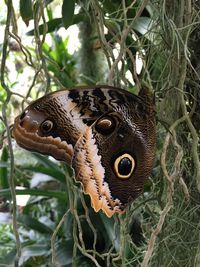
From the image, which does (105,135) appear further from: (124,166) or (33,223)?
(33,223)

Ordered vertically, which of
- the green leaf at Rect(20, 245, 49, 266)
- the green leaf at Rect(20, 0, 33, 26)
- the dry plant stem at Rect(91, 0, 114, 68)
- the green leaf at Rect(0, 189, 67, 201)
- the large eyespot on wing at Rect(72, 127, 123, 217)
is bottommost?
the green leaf at Rect(20, 245, 49, 266)

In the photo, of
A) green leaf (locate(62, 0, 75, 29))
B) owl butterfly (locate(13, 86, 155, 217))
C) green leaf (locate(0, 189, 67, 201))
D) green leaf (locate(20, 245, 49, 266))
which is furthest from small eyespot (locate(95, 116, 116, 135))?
green leaf (locate(20, 245, 49, 266))

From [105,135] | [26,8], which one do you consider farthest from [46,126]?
[26,8]

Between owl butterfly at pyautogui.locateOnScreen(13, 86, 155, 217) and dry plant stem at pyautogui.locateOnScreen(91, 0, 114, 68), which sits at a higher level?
dry plant stem at pyautogui.locateOnScreen(91, 0, 114, 68)

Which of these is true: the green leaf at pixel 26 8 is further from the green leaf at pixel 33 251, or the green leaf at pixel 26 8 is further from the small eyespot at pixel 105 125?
the green leaf at pixel 33 251

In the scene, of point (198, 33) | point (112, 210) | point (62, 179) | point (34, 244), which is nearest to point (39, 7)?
point (198, 33)

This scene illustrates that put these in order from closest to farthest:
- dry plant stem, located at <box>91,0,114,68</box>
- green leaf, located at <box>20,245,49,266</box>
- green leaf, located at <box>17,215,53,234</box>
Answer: dry plant stem, located at <box>91,0,114,68</box>, green leaf, located at <box>20,245,49,266</box>, green leaf, located at <box>17,215,53,234</box>

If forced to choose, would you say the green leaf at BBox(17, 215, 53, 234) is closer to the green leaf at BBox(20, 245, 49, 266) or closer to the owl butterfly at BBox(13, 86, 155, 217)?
the green leaf at BBox(20, 245, 49, 266)

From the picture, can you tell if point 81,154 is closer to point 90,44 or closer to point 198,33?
point 198,33
